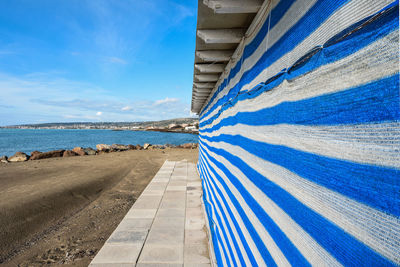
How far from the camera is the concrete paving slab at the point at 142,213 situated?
527cm

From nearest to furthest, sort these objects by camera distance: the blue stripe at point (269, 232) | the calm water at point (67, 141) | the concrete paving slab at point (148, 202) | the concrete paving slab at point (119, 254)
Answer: the blue stripe at point (269, 232), the concrete paving slab at point (119, 254), the concrete paving slab at point (148, 202), the calm water at point (67, 141)

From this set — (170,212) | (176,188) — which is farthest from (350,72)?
(176,188)

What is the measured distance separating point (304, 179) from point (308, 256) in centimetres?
32

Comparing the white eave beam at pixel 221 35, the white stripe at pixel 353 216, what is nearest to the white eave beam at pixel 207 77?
the white eave beam at pixel 221 35

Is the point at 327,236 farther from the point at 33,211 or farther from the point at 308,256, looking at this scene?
the point at 33,211

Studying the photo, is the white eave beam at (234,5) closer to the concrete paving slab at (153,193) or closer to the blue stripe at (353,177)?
the blue stripe at (353,177)

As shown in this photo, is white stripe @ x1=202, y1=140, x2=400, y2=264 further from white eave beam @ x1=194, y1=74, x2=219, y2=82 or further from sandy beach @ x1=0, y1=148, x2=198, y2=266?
sandy beach @ x1=0, y1=148, x2=198, y2=266

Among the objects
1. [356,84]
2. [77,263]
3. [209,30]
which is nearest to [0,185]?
[77,263]

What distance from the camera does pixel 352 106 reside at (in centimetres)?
66

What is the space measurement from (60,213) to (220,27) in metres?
6.77

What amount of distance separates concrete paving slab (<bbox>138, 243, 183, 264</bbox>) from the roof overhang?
3.37 m

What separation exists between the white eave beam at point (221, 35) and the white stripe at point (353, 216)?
5.99 feet

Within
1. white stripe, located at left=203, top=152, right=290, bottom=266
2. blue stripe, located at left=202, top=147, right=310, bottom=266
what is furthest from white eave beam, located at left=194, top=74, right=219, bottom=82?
white stripe, located at left=203, top=152, right=290, bottom=266

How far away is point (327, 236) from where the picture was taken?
2.54 feet
